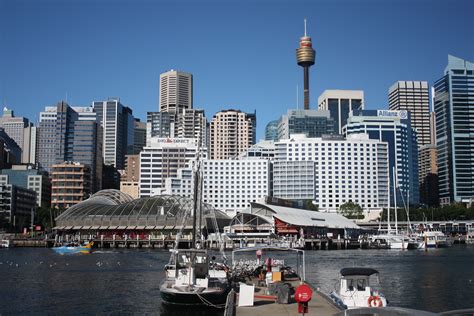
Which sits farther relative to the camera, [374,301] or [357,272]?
[357,272]

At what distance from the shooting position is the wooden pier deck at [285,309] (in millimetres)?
37812

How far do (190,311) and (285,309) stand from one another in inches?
396

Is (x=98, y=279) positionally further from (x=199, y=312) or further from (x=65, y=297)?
(x=199, y=312)

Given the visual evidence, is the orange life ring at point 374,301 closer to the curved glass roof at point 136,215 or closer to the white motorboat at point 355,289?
the white motorboat at point 355,289

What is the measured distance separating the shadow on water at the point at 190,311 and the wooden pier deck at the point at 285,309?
3943 mm

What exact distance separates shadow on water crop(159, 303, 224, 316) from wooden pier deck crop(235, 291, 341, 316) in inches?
155

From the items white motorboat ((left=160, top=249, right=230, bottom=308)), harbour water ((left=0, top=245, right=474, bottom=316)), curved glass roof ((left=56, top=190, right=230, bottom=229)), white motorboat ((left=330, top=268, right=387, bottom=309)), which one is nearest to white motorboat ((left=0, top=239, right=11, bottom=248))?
curved glass roof ((left=56, top=190, right=230, bottom=229))

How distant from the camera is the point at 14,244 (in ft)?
610

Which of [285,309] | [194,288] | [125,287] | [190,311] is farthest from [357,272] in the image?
[125,287]

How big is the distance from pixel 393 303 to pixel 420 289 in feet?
43.4

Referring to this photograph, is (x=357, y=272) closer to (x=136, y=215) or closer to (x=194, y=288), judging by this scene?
(x=194, y=288)

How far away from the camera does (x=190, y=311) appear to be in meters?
46.5

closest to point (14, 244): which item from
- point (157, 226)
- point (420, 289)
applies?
point (157, 226)

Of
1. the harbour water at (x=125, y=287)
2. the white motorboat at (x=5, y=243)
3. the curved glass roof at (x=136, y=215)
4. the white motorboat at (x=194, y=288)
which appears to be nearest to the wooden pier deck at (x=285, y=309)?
the white motorboat at (x=194, y=288)
